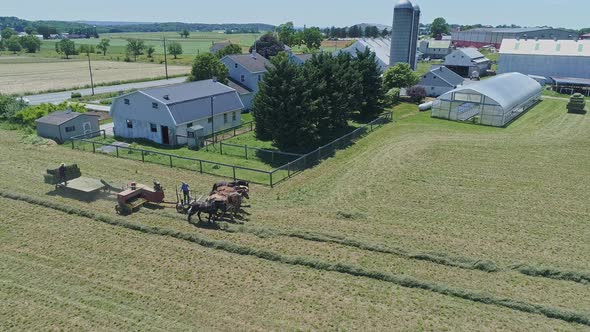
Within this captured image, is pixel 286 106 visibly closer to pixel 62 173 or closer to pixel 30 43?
pixel 62 173

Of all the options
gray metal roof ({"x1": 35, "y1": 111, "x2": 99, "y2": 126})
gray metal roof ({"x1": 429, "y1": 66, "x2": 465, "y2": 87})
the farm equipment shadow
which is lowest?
the farm equipment shadow

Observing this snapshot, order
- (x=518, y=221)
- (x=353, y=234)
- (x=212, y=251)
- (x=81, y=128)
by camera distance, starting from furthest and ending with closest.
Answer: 1. (x=81, y=128)
2. (x=518, y=221)
3. (x=353, y=234)
4. (x=212, y=251)

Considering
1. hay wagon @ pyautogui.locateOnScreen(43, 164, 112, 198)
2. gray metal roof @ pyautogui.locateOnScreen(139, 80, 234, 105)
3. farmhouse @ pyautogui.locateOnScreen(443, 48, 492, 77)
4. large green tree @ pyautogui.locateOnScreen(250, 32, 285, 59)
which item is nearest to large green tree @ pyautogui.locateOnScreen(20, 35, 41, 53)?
large green tree @ pyautogui.locateOnScreen(250, 32, 285, 59)

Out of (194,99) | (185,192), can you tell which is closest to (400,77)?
(194,99)

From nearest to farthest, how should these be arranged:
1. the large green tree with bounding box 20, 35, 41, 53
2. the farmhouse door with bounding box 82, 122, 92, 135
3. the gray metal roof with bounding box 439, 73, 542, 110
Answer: the farmhouse door with bounding box 82, 122, 92, 135 < the gray metal roof with bounding box 439, 73, 542, 110 < the large green tree with bounding box 20, 35, 41, 53

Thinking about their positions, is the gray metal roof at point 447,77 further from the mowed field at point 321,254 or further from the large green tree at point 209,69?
the mowed field at point 321,254

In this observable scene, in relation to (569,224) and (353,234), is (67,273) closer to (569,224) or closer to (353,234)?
(353,234)

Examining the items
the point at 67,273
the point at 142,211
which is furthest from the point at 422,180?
the point at 67,273

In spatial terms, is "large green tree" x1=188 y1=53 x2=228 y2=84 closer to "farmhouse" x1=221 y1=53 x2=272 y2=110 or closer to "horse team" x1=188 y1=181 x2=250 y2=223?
"farmhouse" x1=221 y1=53 x2=272 y2=110
